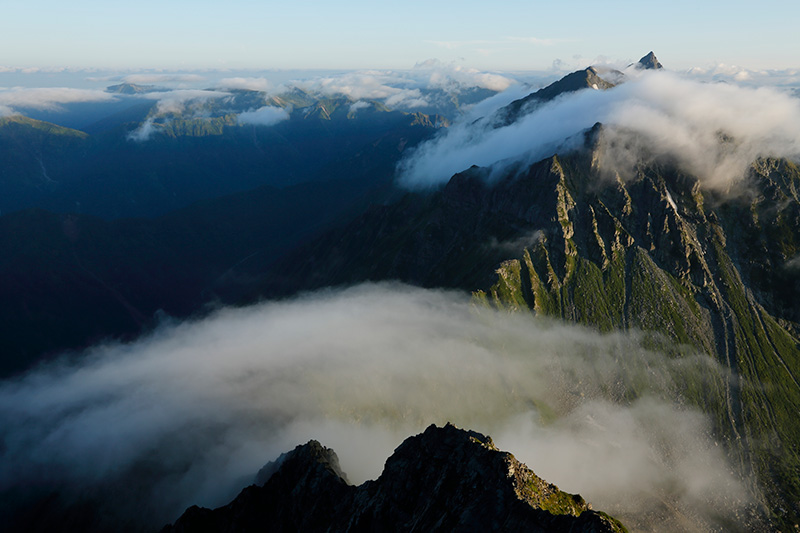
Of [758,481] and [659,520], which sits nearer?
[659,520]

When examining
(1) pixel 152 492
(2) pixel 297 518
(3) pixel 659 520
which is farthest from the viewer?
(3) pixel 659 520

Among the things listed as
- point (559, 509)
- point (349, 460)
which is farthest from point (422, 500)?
point (349, 460)

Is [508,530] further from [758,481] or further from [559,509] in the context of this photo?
[758,481]

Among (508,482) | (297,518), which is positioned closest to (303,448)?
(297,518)

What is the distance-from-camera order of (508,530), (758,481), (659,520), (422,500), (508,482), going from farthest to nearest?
(758,481) < (659,520) < (422,500) < (508,482) < (508,530)

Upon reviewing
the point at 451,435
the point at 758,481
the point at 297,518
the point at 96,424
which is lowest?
the point at 758,481

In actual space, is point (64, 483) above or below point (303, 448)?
below

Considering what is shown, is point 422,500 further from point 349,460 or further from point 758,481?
point 758,481
